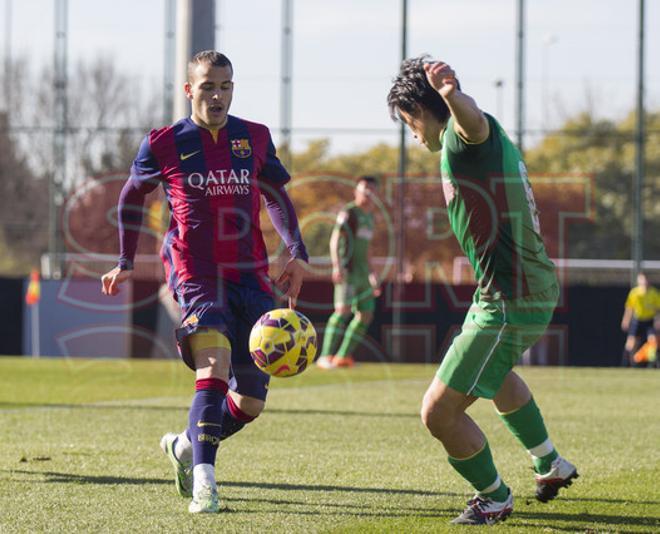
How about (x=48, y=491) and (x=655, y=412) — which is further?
(x=655, y=412)

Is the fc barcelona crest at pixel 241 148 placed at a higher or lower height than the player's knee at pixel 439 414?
higher

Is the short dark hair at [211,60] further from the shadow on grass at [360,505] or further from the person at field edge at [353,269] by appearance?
the person at field edge at [353,269]

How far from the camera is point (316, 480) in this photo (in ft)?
22.1

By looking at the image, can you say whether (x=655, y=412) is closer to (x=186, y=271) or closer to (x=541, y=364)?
(x=186, y=271)

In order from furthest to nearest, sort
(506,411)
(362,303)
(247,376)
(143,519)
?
(362,303) < (247,376) < (506,411) < (143,519)

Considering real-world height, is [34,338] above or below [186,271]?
below

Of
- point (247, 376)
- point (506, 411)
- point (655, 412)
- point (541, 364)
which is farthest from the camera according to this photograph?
point (541, 364)

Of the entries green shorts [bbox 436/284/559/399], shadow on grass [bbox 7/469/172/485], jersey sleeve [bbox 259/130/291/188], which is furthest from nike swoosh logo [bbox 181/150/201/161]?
shadow on grass [bbox 7/469/172/485]

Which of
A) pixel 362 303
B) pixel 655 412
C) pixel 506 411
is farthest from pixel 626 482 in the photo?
pixel 362 303

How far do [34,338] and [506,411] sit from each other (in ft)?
56.8

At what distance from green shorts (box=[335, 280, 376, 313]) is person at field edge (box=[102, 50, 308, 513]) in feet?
33.4

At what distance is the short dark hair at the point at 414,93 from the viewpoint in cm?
510

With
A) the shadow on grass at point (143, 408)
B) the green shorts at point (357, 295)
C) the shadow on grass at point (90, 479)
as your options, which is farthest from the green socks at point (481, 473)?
the green shorts at point (357, 295)

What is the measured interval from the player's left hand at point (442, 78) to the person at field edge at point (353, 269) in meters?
10.9
